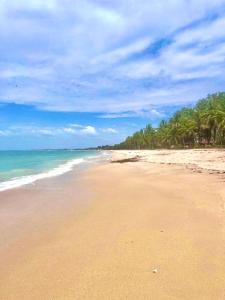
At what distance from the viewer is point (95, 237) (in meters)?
7.69

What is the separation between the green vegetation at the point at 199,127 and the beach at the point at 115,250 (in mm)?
67729

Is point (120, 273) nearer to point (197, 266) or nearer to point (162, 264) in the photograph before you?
point (162, 264)

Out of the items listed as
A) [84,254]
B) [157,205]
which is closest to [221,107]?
[157,205]

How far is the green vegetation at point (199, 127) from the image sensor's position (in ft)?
272

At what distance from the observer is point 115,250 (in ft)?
22.0

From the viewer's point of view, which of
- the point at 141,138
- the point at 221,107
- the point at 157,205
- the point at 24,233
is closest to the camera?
the point at 24,233

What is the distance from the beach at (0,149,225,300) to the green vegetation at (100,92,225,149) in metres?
67.7

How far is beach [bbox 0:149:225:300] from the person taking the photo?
500cm

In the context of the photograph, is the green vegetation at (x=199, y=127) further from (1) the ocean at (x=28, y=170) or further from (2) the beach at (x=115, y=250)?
(2) the beach at (x=115, y=250)

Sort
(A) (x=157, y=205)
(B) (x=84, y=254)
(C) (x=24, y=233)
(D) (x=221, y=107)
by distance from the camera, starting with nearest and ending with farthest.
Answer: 1. (B) (x=84, y=254)
2. (C) (x=24, y=233)
3. (A) (x=157, y=205)
4. (D) (x=221, y=107)

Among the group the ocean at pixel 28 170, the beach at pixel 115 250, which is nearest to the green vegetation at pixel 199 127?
the ocean at pixel 28 170

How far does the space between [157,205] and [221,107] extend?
250ft

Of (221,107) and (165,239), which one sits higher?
(221,107)

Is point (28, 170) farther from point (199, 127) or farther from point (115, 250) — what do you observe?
point (199, 127)
